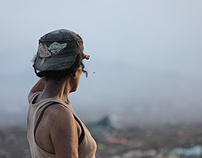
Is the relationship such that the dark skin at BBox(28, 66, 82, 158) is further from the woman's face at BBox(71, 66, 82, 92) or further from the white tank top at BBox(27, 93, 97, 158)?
the woman's face at BBox(71, 66, 82, 92)

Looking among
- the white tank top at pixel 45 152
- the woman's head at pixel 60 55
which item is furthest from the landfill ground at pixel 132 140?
the woman's head at pixel 60 55

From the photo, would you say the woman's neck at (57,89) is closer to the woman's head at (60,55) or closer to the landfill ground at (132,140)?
the woman's head at (60,55)

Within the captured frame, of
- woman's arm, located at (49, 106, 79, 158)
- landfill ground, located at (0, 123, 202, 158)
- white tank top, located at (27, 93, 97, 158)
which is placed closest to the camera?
woman's arm, located at (49, 106, 79, 158)

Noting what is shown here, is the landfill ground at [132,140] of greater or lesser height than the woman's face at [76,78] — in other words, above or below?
below

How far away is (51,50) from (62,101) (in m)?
0.23

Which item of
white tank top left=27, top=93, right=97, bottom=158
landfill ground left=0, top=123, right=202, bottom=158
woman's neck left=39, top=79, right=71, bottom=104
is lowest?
landfill ground left=0, top=123, right=202, bottom=158

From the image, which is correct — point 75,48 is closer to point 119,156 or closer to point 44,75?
point 44,75

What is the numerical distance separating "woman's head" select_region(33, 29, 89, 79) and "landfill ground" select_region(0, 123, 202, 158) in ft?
18.7

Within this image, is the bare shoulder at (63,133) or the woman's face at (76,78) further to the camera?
the woman's face at (76,78)

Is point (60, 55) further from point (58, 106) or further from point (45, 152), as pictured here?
point (45, 152)

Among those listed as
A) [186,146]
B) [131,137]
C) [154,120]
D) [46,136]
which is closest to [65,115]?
[46,136]

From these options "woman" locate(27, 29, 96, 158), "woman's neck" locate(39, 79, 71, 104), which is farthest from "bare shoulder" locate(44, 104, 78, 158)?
"woman's neck" locate(39, 79, 71, 104)

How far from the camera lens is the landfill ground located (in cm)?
755

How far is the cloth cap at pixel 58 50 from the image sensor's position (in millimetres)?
1622
